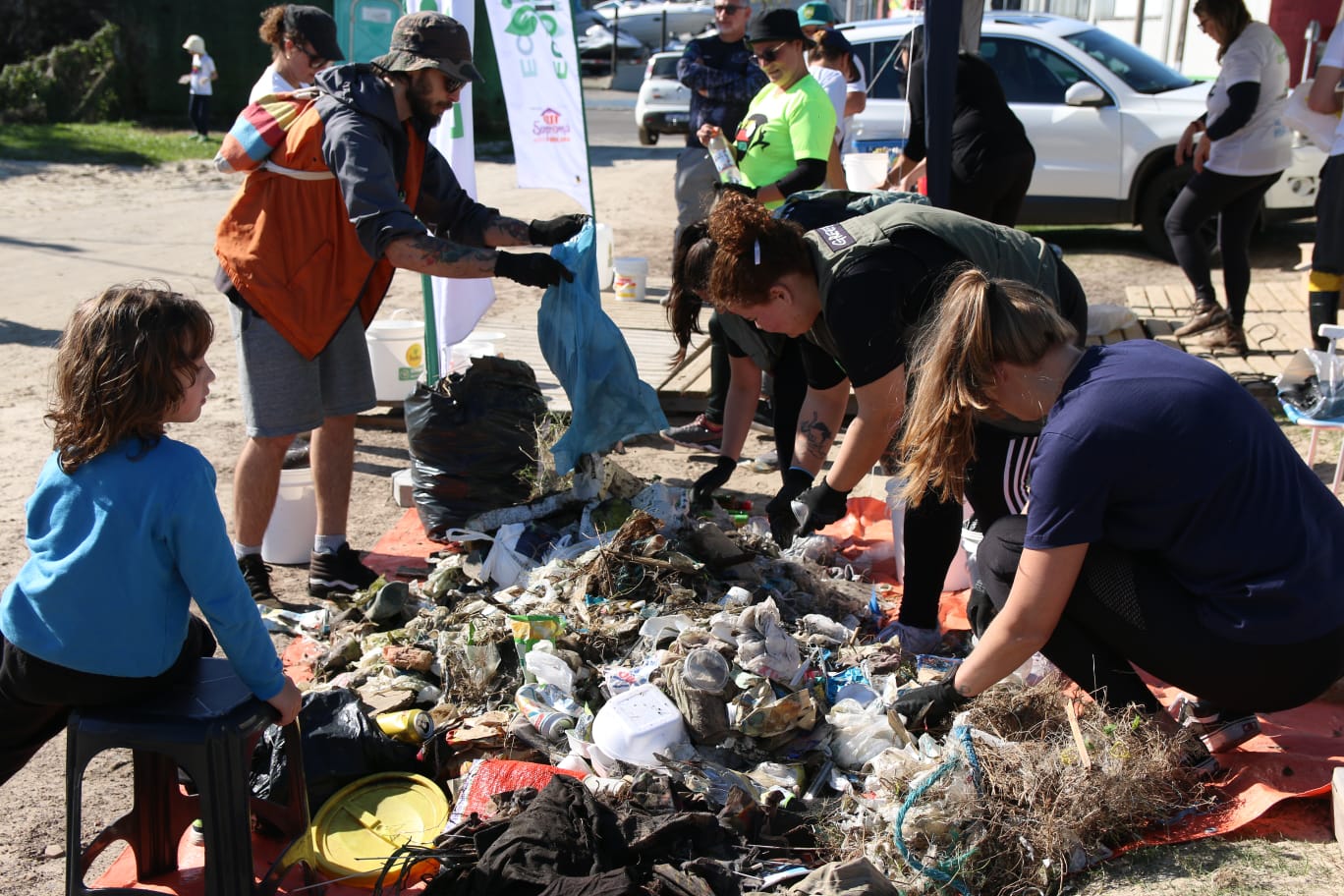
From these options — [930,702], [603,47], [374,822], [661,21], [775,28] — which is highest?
[661,21]

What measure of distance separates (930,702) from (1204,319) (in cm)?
442

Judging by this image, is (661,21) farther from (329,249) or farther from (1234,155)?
(329,249)

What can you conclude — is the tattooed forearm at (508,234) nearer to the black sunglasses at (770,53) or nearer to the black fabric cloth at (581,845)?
the black sunglasses at (770,53)

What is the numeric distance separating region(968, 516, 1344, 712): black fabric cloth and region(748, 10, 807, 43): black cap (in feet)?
11.2

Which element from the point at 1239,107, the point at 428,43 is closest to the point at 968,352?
the point at 428,43

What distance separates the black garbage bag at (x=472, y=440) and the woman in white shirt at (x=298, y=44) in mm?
1711

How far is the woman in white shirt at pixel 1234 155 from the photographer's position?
589 centimetres

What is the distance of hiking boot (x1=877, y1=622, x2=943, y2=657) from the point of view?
11.2ft

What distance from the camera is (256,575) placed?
388 centimetres

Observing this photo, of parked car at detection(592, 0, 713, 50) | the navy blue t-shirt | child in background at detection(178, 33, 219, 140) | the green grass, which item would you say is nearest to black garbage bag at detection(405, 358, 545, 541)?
the navy blue t-shirt

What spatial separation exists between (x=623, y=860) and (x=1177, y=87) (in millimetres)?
8402

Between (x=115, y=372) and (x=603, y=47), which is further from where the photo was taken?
(x=603, y=47)

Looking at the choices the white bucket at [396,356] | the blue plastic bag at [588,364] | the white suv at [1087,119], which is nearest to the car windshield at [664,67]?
the white suv at [1087,119]

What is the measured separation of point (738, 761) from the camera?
2812 millimetres
